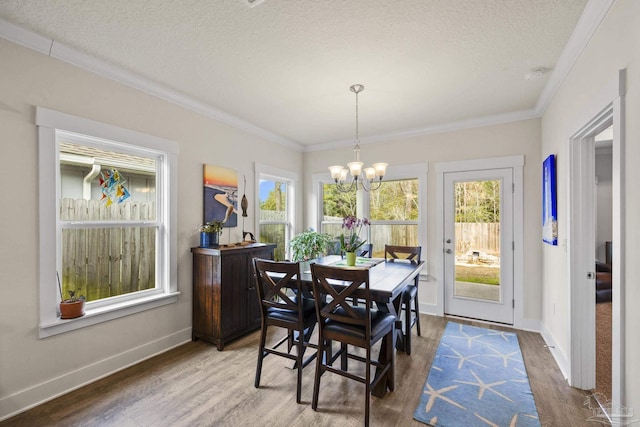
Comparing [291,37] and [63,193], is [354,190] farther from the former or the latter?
[63,193]

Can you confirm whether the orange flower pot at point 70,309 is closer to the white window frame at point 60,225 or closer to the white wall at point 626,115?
the white window frame at point 60,225

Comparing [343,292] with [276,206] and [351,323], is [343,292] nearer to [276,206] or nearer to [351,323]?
[351,323]

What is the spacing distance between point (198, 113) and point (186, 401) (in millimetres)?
2822

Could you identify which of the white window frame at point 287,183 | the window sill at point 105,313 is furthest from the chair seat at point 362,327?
the white window frame at point 287,183

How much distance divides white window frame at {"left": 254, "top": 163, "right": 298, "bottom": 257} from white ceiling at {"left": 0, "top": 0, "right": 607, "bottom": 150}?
1.02 meters

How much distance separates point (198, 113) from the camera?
332cm

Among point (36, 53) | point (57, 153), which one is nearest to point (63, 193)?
point (57, 153)

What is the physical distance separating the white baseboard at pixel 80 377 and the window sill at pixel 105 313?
0.35 metres

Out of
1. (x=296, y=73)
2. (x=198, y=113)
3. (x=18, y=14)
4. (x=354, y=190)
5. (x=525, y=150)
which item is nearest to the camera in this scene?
(x=18, y=14)

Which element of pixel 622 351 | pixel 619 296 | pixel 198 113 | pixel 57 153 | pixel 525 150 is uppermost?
pixel 198 113

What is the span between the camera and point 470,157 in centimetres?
387

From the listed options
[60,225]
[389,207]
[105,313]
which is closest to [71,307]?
[105,313]

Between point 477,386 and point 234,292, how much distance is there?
2.38 metres

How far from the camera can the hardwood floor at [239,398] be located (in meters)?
1.95
